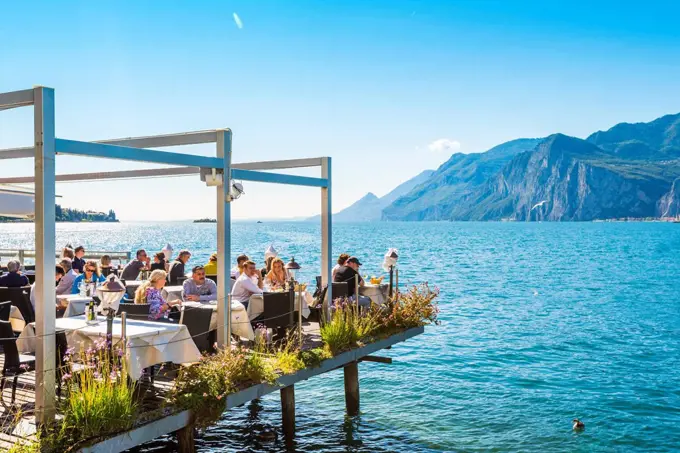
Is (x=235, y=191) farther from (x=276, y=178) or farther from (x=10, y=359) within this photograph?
(x=10, y=359)

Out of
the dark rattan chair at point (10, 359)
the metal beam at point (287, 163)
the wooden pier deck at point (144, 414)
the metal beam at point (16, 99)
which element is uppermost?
the metal beam at point (16, 99)

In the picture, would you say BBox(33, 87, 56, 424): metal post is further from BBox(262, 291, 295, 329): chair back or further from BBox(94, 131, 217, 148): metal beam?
BBox(262, 291, 295, 329): chair back

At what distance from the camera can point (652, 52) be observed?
81625mm

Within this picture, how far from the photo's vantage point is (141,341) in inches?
310

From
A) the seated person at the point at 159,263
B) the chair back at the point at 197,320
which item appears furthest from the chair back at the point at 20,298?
the seated person at the point at 159,263

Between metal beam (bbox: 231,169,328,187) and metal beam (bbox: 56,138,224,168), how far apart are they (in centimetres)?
87

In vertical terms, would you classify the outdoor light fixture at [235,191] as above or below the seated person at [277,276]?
above

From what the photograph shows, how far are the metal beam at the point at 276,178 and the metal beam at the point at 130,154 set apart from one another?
866 millimetres

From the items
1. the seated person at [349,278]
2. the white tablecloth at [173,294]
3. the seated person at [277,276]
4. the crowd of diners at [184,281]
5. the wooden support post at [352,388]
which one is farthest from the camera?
the wooden support post at [352,388]

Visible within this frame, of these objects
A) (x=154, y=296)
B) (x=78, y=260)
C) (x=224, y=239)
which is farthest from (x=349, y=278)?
(x=78, y=260)

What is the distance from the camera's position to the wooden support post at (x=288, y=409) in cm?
1122

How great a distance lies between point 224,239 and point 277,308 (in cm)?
210

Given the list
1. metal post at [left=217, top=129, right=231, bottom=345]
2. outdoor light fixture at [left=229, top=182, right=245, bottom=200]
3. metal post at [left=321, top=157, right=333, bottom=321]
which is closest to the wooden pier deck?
metal post at [left=217, top=129, right=231, bottom=345]

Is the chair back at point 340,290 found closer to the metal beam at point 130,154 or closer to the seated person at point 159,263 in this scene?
the metal beam at point 130,154
